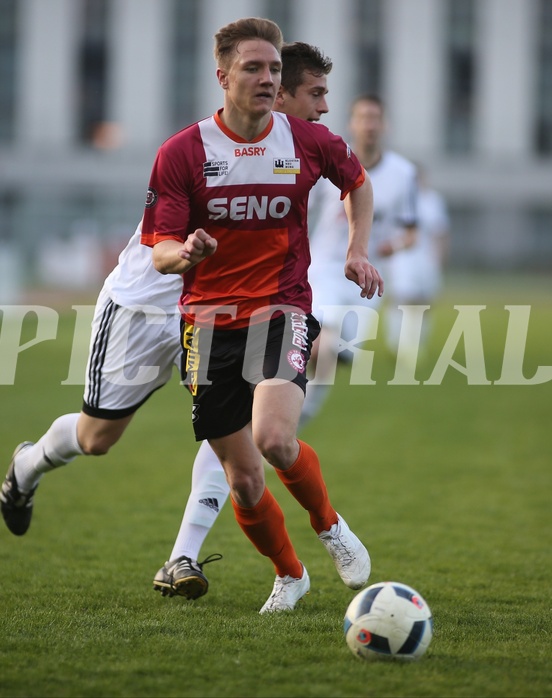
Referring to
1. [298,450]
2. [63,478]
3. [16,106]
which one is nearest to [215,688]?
[298,450]

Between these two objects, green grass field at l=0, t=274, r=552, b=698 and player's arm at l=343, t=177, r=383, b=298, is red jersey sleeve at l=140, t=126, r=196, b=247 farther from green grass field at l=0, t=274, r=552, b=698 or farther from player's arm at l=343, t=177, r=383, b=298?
green grass field at l=0, t=274, r=552, b=698

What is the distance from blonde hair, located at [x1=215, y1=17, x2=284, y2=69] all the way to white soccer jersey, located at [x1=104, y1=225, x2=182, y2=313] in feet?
3.21

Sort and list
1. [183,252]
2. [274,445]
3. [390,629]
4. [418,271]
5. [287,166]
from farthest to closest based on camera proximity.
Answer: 1. [418,271]
2. [287,166]
3. [274,445]
4. [183,252]
5. [390,629]

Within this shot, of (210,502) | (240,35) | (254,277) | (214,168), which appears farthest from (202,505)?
(240,35)

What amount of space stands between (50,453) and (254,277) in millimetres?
1552

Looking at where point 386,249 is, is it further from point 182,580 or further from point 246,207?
point 182,580

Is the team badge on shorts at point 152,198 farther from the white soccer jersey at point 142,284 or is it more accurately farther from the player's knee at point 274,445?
the player's knee at point 274,445

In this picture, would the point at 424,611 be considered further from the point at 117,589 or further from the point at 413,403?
the point at 413,403

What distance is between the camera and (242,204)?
14.2 ft

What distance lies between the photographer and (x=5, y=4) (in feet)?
160

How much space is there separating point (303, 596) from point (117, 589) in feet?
2.80

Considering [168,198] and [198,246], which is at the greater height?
[168,198]

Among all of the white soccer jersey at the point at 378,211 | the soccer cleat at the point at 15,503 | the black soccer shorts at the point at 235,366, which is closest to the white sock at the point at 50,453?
the soccer cleat at the point at 15,503

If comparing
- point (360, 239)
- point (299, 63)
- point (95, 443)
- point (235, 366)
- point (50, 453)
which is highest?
point (299, 63)
